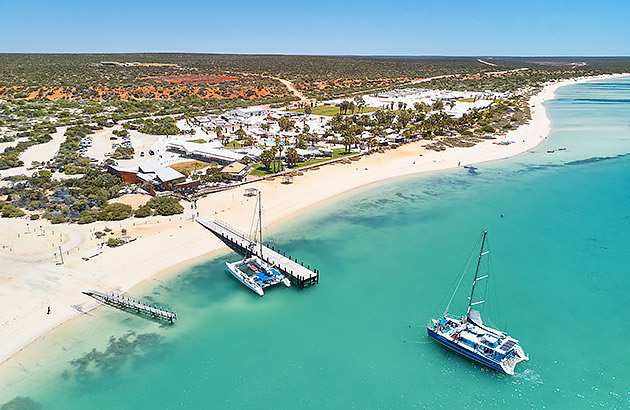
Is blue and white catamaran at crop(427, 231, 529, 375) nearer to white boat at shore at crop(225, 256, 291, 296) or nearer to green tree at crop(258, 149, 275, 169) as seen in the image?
white boat at shore at crop(225, 256, 291, 296)

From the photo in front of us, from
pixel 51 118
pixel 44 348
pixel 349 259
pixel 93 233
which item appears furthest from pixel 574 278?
pixel 51 118

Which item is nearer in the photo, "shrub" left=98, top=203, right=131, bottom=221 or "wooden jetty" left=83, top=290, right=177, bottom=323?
"wooden jetty" left=83, top=290, right=177, bottom=323

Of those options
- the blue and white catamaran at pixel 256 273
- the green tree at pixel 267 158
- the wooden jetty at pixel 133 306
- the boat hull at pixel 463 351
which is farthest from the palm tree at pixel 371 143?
the wooden jetty at pixel 133 306

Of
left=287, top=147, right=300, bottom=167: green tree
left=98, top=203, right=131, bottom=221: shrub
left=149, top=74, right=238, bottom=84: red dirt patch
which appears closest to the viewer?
left=98, top=203, right=131, bottom=221: shrub

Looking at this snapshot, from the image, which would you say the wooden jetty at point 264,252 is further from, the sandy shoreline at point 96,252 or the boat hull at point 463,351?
the boat hull at point 463,351

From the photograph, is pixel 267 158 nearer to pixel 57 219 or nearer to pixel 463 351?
pixel 57 219

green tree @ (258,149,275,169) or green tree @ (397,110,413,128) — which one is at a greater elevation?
green tree @ (397,110,413,128)

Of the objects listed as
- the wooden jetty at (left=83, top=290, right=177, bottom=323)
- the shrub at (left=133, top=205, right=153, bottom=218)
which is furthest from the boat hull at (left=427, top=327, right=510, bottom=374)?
the shrub at (left=133, top=205, right=153, bottom=218)
